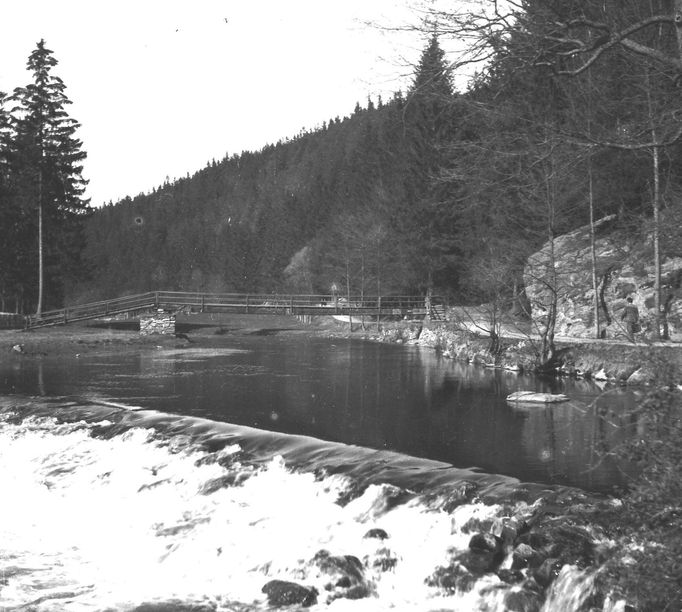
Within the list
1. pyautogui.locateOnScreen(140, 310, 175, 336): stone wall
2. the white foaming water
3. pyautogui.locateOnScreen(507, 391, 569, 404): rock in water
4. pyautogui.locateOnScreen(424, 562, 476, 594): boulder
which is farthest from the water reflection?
pyautogui.locateOnScreen(140, 310, 175, 336): stone wall

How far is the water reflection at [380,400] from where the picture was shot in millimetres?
11977

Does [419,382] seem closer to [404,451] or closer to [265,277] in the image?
[404,451]

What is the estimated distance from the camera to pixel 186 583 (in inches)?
333

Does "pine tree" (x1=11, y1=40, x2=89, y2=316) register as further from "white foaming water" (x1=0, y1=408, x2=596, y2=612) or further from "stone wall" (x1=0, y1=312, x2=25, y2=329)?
"white foaming water" (x1=0, y1=408, x2=596, y2=612)

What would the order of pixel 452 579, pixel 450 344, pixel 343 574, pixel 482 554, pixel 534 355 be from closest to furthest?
→ pixel 452 579 < pixel 482 554 < pixel 343 574 < pixel 534 355 < pixel 450 344

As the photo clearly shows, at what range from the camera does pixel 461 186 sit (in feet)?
29.5

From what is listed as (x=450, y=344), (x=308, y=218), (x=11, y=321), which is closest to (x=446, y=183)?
(x=450, y=344)

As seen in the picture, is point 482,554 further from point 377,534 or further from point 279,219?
point 279,219

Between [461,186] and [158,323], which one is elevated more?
[461,186]

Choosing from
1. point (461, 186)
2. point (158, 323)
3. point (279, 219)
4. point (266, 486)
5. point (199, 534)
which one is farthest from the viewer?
point (279, 219)

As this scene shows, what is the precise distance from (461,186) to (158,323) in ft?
105

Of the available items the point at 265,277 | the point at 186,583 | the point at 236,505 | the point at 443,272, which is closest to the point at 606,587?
the point at 186,583

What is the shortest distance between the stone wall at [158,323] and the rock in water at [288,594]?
103ft

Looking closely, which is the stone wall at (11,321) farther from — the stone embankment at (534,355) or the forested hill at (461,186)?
the stone embankment at (534,355)
